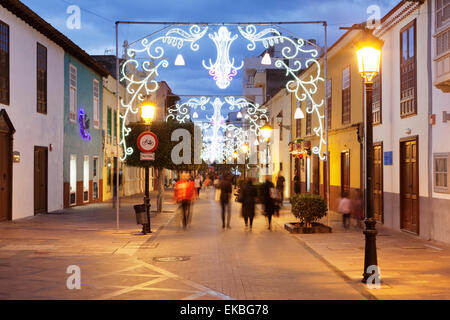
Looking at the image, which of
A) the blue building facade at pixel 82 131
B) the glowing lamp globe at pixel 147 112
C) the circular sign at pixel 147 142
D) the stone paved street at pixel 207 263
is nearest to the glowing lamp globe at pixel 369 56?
the stone paved street at pixel 207 263

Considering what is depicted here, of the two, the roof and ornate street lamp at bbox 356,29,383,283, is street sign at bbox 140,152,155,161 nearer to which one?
the roof

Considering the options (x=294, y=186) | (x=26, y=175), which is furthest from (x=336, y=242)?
(x=294, y=186)

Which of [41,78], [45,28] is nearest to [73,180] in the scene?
[41,78]

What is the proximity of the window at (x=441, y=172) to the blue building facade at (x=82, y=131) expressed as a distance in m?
16.3

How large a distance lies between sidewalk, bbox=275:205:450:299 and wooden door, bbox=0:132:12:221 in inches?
368

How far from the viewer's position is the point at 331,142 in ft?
83.3

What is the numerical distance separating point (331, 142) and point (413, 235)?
10.0 metres

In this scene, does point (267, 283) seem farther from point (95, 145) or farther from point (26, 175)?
point (95, 145)

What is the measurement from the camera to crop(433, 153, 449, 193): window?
13.8m

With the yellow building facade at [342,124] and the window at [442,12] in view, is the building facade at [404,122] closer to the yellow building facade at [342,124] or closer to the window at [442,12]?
the window at [442,12]

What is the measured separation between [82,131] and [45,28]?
24.6 feet

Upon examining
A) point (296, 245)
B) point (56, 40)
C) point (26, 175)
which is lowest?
point (296, 245)

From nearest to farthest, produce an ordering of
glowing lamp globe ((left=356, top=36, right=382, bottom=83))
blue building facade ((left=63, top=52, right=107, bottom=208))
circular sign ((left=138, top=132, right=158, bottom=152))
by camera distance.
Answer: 1. glowing lamp globe ((left=356, top=36, right=382, bottom=83))
2. circular sign ((left=138, top=132, right=158, bottom=152))
3. blue building facade ((left=63, top=52, right=107, bottom=208))

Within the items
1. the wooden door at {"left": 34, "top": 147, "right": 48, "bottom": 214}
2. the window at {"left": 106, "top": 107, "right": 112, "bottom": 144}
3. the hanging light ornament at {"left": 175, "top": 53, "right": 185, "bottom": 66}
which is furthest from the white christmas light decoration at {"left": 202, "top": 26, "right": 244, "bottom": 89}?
the window at {"left": 106, "top": 107, "right": 112, "bottom": 144}
